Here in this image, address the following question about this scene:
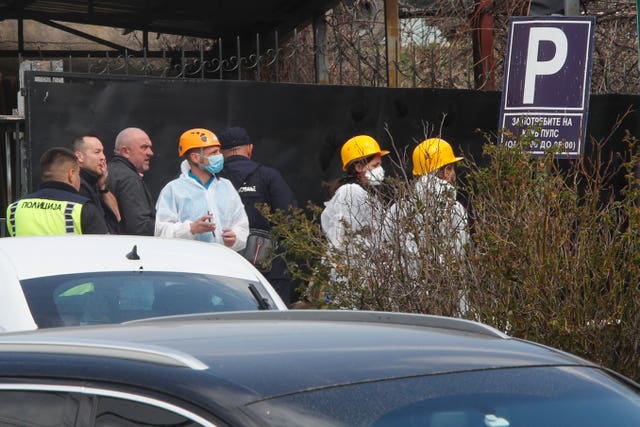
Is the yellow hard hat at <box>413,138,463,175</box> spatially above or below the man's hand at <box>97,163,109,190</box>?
above

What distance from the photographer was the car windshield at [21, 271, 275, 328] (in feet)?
17.6

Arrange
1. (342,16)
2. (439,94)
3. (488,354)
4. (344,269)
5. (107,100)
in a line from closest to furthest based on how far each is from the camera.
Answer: (488,354)
(344,269)
(107,100)
(439,94)
(342,16)

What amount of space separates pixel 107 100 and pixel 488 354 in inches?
282

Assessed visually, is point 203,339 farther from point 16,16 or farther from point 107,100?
point 16,16

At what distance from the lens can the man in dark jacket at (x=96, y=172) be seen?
855cm

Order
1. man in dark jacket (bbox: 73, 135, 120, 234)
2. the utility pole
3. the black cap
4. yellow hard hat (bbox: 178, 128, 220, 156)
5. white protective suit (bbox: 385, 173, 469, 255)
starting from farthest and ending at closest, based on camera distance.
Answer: the utility pole → the black cap → yellow hard hat (bbox: 178, 128, 220, 156) → man in dark jacket (bbox: 73, 135, 120, 234) → white protective suit (bbox: 385, 173, 469, 255)

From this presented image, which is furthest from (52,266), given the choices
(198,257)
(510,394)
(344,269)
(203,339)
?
(510,394)

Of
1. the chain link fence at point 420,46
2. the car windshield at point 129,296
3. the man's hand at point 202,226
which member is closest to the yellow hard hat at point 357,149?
the man's hand at point 202,226

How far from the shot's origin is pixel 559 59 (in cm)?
740

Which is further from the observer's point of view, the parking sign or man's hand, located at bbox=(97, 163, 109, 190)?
man's hand, located at bbox=(97, 163, 109, 190)

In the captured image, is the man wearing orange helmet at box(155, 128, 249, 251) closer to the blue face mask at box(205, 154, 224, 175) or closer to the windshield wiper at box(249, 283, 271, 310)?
the blue face mask at box(205, 154, 224, 175)

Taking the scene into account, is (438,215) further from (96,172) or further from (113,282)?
(96,172)

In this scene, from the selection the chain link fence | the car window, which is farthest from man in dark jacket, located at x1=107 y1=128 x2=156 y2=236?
the car window

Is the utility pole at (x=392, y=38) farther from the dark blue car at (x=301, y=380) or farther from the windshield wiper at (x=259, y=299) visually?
the dark blue car at (x=301, y=380)
